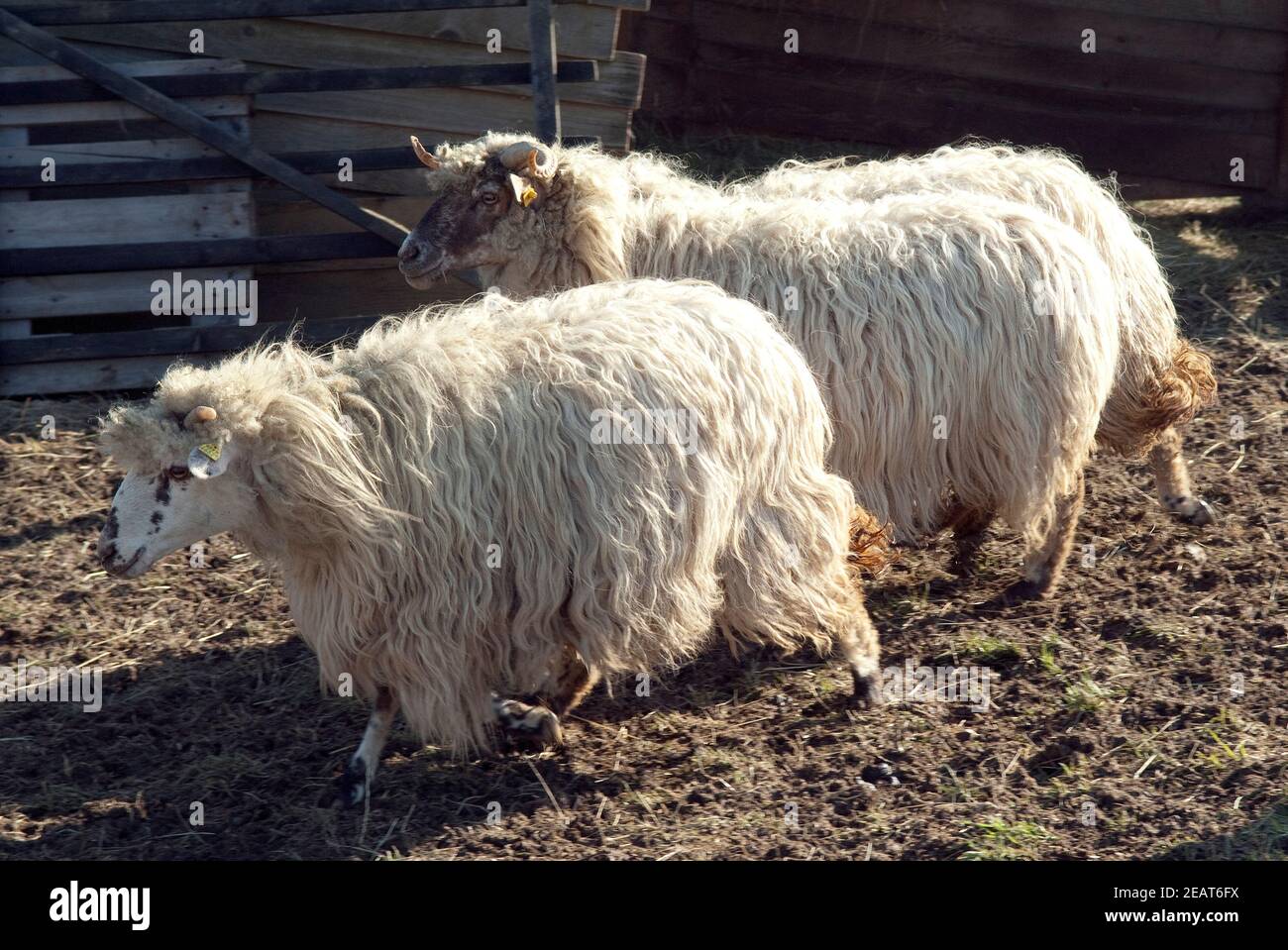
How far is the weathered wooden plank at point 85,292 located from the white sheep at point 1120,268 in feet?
10.4

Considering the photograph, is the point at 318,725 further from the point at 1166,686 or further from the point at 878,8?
the point at 878,8

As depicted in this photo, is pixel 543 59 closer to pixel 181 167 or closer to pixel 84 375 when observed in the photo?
pixel 181 167

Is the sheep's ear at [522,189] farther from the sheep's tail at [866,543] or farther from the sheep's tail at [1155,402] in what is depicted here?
the sheep's tail at [1155,402]

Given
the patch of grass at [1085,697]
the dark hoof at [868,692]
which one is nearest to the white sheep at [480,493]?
the dark hoof at [868,692]

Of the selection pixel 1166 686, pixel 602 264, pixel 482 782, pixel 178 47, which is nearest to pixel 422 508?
pixel 482 782

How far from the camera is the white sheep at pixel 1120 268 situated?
5461mm

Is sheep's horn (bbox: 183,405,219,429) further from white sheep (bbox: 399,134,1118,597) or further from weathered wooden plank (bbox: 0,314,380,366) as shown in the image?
weathered wooden plank (bbox: 0,314,380,366)

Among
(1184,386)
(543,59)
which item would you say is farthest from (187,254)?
(1184,386)

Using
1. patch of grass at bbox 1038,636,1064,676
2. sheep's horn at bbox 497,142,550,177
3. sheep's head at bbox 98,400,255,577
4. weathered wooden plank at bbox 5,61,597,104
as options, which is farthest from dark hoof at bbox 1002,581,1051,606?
weathered wooden plank at bbox 5,61,597,104

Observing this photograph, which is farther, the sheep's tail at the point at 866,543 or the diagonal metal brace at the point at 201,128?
the diagonal metal brace at the point at 201,128

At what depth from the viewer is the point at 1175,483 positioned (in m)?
5.93

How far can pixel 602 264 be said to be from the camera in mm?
5590

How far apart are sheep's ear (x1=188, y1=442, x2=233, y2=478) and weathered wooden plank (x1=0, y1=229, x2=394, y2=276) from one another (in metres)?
3.38

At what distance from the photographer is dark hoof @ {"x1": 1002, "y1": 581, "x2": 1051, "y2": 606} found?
5.44 m
